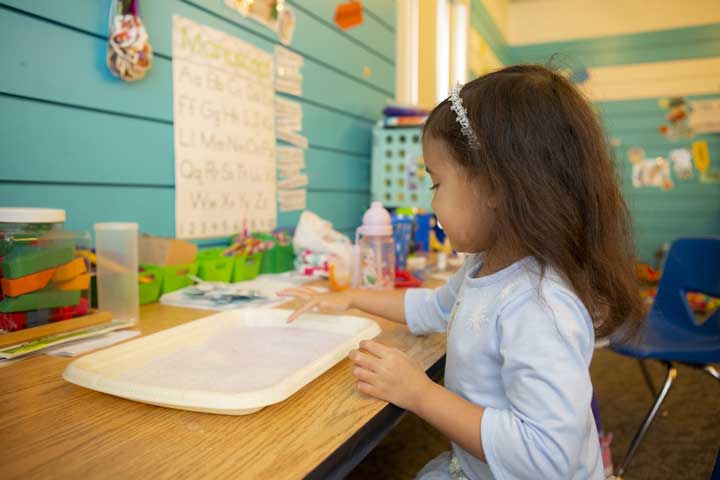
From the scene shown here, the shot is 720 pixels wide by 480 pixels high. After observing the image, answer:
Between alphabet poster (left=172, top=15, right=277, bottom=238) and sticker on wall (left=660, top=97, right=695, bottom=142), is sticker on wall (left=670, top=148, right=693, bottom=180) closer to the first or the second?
sticker on wall (left=660, top=97, right=695, bottom=142)

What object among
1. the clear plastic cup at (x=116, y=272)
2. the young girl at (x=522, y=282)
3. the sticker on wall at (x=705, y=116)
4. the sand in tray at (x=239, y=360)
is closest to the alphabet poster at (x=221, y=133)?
the clear plastic cup at (x=116, y=272)

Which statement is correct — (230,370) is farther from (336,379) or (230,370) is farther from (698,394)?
(698,394)

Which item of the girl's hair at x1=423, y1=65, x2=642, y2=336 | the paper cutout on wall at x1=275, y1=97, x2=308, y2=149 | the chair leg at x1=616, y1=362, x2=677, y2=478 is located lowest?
the chair leg at x1=616, y1=362, x2=677, y2=478

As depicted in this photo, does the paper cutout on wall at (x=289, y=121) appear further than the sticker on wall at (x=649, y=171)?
No

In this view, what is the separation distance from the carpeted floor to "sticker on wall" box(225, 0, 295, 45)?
1.31m

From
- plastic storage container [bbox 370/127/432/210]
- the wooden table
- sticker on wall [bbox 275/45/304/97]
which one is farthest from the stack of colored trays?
plastic storage container [bbox 370/127/432/210]

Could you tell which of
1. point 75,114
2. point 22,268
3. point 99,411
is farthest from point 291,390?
point 75,114

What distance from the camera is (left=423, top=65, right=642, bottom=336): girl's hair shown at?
65 cm

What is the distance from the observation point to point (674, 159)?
402cm

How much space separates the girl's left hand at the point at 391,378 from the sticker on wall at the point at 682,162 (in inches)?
166

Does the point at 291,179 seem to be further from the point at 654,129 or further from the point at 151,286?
the point at 654,129

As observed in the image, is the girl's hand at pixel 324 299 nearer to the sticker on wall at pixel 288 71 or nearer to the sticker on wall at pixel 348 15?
the sticker on wall at pixel 288 71

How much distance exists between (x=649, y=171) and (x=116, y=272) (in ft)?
14.0

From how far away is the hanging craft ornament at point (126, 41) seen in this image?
104 cm
